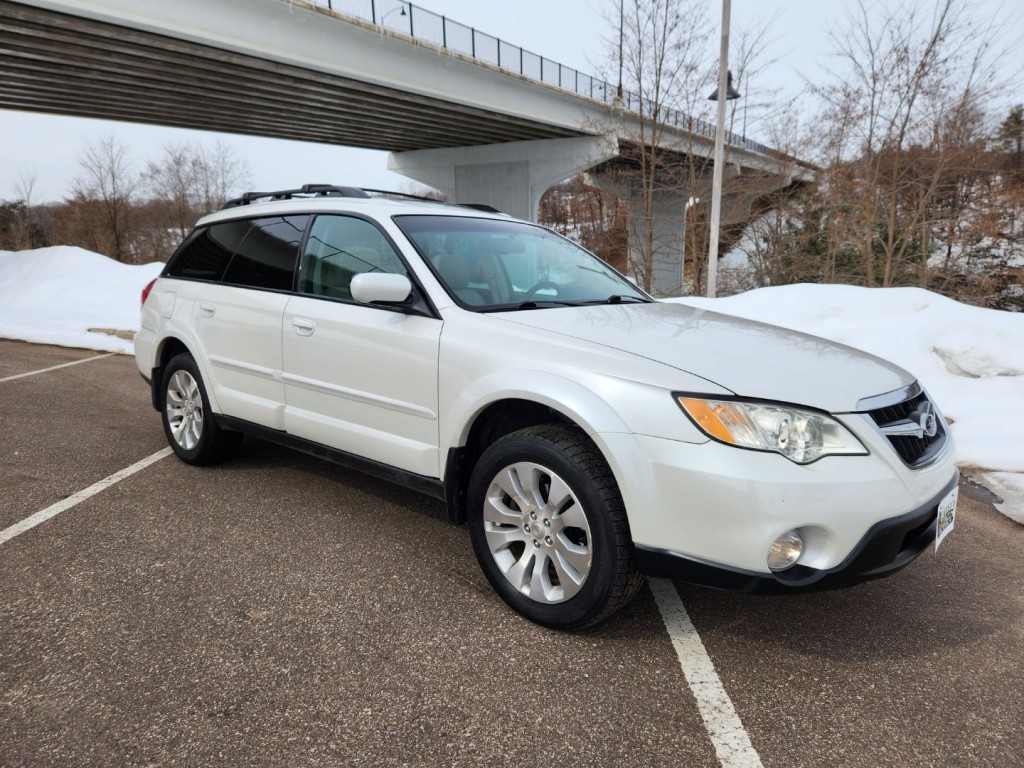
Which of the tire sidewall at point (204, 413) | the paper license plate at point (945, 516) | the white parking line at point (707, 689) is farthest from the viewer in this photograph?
the tire sidewall at point (204, 413)

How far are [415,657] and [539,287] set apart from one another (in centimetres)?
187

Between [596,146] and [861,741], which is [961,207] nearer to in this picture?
[596,146]

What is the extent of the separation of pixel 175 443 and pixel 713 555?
3792mm

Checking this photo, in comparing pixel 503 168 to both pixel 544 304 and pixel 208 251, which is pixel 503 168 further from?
pixel 544 304

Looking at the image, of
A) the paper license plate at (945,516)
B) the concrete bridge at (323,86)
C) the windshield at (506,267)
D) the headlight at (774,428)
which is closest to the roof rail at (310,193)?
the windshield at (506,267)

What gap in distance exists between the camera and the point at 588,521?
237 centimetres

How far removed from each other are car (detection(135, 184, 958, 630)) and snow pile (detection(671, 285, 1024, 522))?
8.35ft

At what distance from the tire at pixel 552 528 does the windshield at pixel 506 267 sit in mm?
768

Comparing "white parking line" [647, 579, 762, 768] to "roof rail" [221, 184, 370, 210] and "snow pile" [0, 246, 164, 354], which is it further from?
"snow pile" [0, 246, 164, 354]

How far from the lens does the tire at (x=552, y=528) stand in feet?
7.70

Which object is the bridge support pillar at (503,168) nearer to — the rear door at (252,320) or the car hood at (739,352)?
the rear door at (252,320)

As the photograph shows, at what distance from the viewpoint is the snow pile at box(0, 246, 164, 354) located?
10.8m

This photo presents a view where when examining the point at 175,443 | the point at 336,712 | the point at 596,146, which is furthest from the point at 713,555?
the point at 596,146

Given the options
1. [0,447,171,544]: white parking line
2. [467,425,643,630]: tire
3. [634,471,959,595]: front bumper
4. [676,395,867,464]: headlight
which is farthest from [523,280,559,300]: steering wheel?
[0,447,171,544]: white parking line
